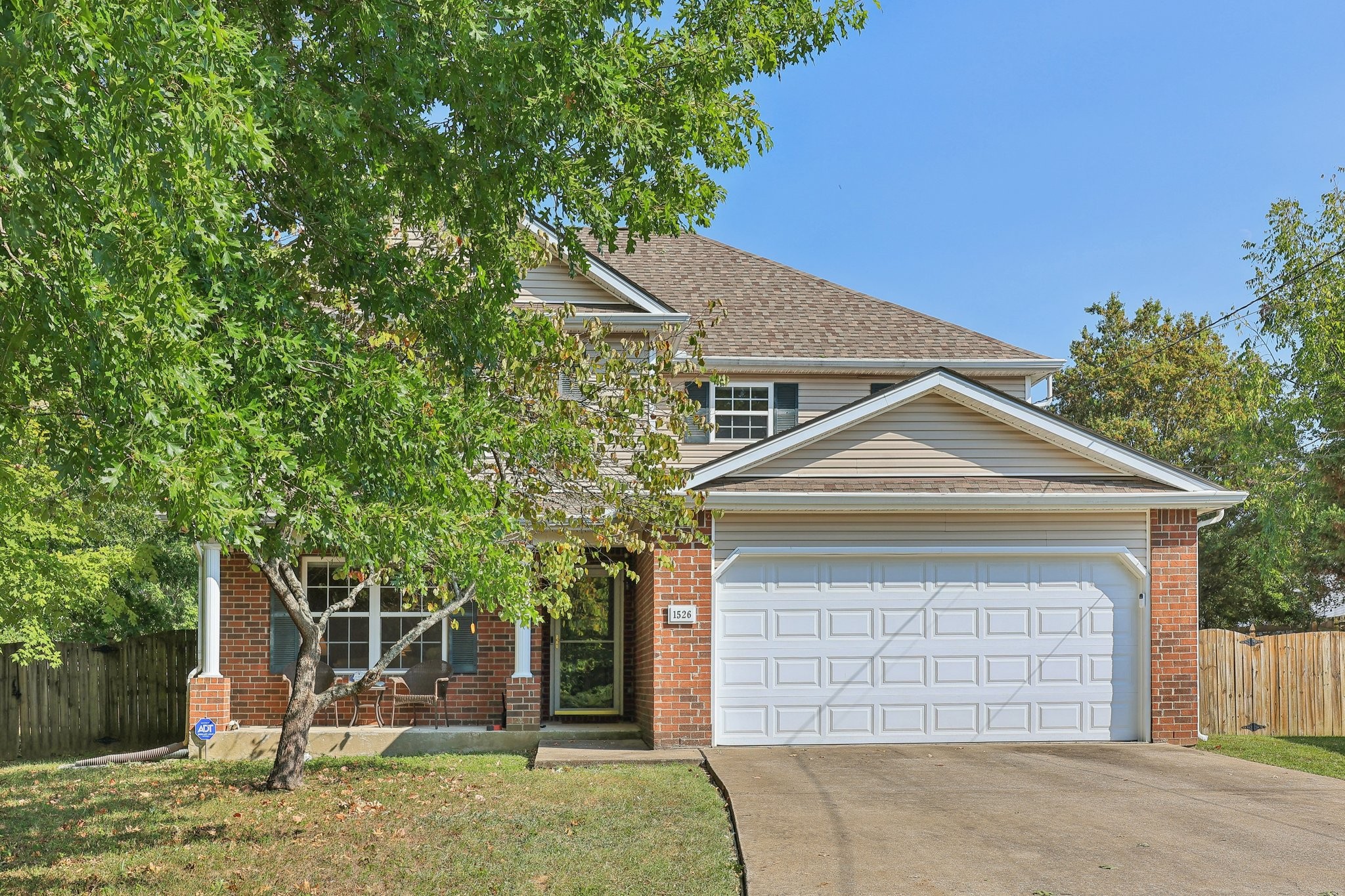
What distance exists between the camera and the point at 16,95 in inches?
155

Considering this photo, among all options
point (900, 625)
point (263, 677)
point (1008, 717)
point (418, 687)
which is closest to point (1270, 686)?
point (1008, 717)

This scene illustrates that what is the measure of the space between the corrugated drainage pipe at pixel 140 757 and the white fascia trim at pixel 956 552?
773 centimetres

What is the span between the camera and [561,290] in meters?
17.0

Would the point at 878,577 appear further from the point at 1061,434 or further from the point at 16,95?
the point at 16,95

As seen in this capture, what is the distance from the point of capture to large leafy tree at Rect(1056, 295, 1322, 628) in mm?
27969

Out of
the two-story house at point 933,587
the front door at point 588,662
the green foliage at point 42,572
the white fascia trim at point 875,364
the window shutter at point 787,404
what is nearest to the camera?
the two-story house at point 933,587

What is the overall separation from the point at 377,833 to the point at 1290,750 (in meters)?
11.9

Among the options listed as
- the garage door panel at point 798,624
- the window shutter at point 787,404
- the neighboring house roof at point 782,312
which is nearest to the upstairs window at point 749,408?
the window shutter at point 787,404

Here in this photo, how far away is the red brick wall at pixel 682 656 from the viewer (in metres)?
13.6

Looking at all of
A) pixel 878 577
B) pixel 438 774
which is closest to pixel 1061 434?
pixel 878 577

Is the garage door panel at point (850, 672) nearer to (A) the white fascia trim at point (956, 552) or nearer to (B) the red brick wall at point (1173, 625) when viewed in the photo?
(A) the white fascia trim at point (956, 552)

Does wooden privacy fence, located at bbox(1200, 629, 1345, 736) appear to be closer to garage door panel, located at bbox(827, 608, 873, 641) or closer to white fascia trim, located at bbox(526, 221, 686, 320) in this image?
garage door panel, located at bbox(827, 608, 873, 641)

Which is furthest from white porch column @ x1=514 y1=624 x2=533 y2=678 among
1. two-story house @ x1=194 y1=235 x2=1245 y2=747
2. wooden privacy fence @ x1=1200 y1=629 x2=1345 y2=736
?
wooden privacy fence @ x1=1200 y1=629 x2=1345 y2=736

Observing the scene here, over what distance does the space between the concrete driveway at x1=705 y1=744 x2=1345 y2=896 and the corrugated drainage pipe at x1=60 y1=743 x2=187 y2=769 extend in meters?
7.52
